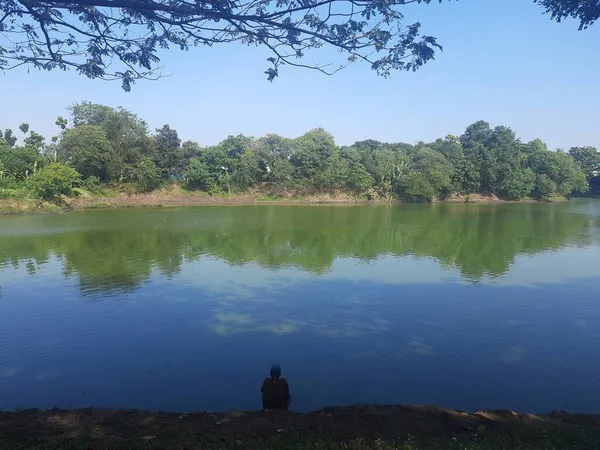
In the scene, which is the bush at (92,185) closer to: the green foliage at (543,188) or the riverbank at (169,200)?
the riverbank at (169,200)

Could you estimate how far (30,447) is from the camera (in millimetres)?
4203

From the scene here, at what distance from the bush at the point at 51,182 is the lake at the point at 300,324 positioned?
657 inches

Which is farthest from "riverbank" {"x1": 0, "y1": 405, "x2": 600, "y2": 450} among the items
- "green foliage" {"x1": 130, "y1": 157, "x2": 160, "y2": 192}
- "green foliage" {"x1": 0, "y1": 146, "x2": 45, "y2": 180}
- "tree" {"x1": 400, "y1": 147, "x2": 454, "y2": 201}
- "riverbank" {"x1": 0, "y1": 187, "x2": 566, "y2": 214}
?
"tree" {"x1": 400, "y1": 147, "x2": 454, "y2": 201}

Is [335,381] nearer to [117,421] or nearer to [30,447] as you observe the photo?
[117,421]

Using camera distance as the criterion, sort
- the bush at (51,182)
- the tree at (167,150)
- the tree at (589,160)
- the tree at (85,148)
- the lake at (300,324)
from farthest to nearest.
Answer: the tree at (589,160), the tree at (167,150), the tree at (85,148), the bush at (51,182), the lake at (300,324)

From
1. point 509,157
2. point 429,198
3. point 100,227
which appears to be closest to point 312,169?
point 429,198

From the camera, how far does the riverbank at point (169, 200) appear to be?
34438 millimetres

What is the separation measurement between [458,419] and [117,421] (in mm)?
3886

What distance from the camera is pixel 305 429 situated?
488 centimetres

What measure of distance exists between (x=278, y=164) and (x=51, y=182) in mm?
22716

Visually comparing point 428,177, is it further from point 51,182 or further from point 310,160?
point 51,182

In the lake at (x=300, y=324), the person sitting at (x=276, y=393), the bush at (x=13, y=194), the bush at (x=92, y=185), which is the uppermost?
the bush at (x=92, y=185)

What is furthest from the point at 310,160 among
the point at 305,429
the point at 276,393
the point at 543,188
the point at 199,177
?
the point at 305,429

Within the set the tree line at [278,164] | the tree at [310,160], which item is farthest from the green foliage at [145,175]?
the tree at [310,160]
